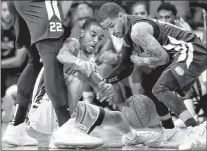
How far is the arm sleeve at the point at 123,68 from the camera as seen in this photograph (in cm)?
388

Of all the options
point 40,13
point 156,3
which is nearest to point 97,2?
point 156,3

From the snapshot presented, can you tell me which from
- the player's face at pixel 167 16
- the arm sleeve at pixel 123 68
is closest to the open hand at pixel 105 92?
the arm sleeve at pixel 123 68

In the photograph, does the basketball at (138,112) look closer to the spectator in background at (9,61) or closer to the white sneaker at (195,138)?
the white sneaker at (195,138)

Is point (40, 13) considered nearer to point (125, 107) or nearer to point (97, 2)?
point (125, 107)

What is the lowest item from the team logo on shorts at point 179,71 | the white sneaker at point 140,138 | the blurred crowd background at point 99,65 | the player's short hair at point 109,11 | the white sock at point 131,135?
the blurred crowd background at point 99,65

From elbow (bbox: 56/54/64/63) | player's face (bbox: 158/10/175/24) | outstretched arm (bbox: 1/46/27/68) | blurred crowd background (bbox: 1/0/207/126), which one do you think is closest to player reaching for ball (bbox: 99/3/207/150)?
elbow (bbox: 56/54/64/63)

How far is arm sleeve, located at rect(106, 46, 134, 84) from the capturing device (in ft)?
12.7

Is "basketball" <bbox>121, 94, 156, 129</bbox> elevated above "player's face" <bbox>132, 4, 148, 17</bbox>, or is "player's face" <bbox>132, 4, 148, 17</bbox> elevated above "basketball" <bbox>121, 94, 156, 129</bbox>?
"basketball" <bbox>121, 94, 156, 129</bbox>

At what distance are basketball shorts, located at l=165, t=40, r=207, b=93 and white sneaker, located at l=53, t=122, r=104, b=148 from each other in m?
0.78

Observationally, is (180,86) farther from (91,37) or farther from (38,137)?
(38,137)

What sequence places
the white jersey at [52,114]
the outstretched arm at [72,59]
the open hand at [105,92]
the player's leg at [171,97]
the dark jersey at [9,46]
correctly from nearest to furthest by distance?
1. the outstretched arm at [72,59]
2. the open hand at [105,92]
3. the player's leg at [171,97]
4. the white jersey at [52,114]
5. the dark jersey at [9,46]

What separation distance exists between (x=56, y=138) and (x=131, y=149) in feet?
1.79

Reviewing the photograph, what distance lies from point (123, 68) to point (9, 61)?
2686mm

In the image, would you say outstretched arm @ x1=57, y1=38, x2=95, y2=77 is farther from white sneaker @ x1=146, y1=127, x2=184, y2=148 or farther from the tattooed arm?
white sneaker @ x1=146, y1=127, x2=184, y2=148
